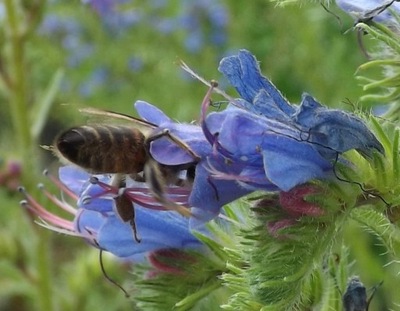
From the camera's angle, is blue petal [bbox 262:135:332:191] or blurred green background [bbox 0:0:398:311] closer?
blue petal [bbox 262:135:332:191]

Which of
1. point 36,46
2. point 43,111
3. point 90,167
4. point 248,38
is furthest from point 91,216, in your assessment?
point 36,46

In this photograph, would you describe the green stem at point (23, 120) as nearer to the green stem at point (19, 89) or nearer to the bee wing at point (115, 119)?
the green stem at point (19, 89)

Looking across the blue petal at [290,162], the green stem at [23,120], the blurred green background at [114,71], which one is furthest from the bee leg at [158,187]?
the green stem at [23,120]

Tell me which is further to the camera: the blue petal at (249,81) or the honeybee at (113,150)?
the honeybee at (113,150)

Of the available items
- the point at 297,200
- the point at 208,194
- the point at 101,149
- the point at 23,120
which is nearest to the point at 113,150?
the point at 101,149

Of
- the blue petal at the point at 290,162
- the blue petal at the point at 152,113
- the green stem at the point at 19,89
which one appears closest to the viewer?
the blue petal at the point at 290,162

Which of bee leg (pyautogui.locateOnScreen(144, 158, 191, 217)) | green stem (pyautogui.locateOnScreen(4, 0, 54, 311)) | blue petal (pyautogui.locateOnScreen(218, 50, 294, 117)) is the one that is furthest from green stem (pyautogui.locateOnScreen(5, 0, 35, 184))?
blue petal (pyautogui.locateOnScreen(218, 50, 294, 117))

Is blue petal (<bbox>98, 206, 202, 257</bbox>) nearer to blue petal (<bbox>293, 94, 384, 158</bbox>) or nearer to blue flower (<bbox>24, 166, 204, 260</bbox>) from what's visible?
blue flower (<bbox>24, 166, 204, 260</bbox>)
